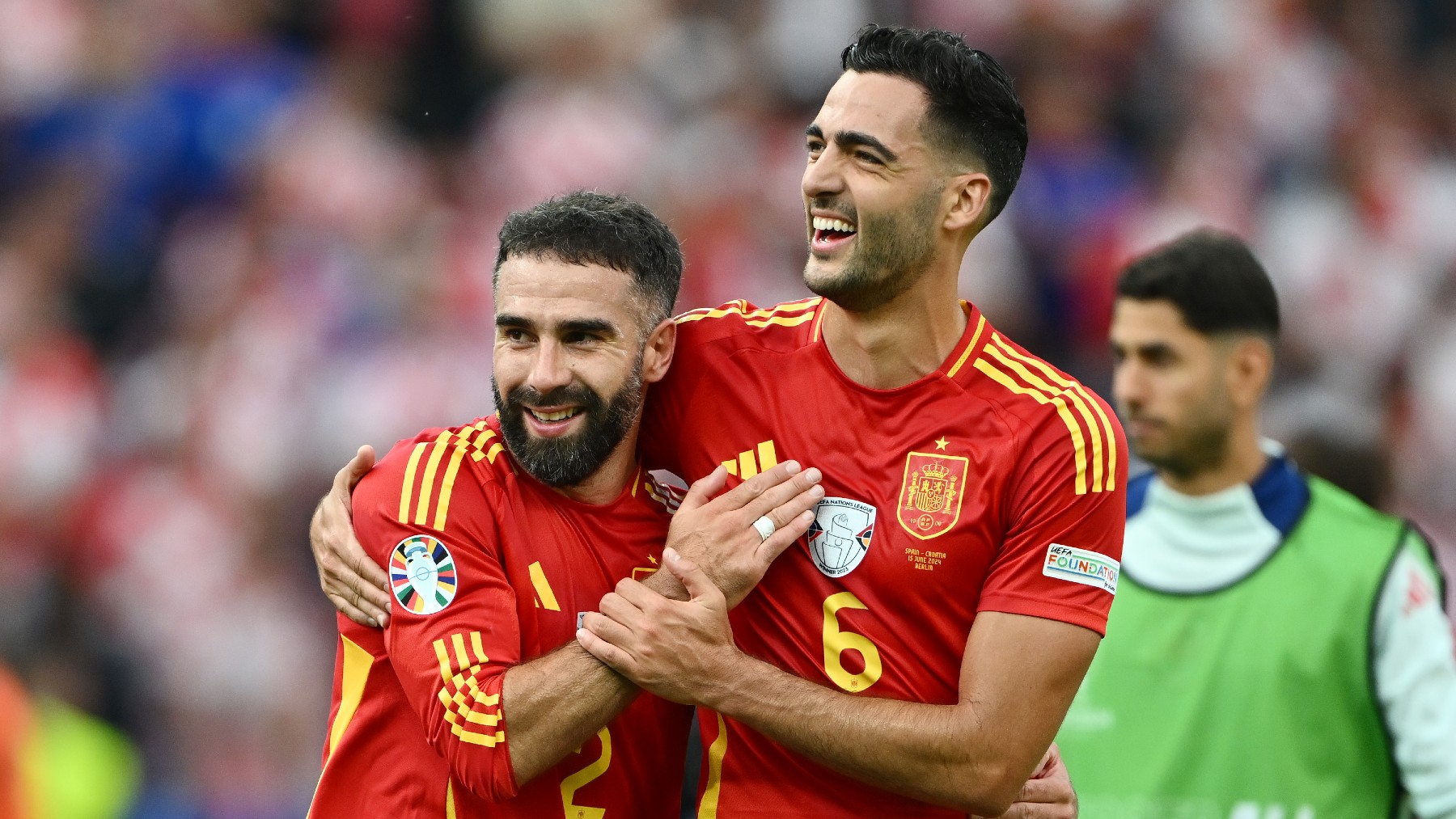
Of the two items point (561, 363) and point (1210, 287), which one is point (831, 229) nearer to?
point (561, 363)

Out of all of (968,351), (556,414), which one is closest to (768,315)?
(968,351)

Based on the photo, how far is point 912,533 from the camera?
3.89 m

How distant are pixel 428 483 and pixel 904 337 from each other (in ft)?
3.76

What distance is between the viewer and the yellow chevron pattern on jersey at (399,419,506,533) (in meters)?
3.93

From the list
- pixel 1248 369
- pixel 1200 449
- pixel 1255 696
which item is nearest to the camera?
pixel 1255 696

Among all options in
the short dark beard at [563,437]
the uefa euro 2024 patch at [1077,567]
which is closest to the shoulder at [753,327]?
the short dark beard at [563,437]

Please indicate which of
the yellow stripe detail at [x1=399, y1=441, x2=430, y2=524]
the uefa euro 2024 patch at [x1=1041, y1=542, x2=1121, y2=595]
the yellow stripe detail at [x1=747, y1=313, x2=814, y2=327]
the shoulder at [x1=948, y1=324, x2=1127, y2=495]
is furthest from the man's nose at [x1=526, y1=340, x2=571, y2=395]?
the uefa euro 2024 patch at [x1=1041, y1=542, x2=1121, y2=595]

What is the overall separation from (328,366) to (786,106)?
10.2 feet

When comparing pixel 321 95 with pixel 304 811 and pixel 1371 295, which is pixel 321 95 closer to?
pixel 304 811

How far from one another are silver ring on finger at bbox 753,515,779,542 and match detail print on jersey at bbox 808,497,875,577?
0.11 metres

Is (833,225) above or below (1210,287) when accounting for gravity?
above

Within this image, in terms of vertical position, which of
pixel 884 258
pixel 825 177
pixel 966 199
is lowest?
pixel 884 258

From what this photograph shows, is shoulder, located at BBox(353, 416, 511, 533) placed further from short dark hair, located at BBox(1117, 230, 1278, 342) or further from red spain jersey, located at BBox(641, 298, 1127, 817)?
short dark hair, located at BBox(1117, 230, 1278, 342)

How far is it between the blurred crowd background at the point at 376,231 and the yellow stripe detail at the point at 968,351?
522cm
